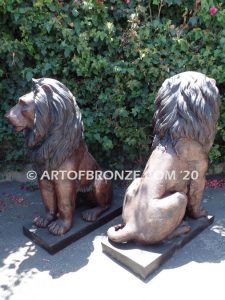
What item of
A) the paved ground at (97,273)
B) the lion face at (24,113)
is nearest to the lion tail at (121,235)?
the paved ground at (97,273)

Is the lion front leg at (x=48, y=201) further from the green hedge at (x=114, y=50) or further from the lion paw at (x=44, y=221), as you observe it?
the green hedge at (x=114, y=50)

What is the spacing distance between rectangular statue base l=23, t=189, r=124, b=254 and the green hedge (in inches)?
36.5

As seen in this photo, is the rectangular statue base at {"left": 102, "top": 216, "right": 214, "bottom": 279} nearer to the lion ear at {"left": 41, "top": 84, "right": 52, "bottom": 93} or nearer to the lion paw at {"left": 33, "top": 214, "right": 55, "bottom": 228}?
the lion paw at {"left": 33, "top": 214, "right": 55, "bottom": 228}

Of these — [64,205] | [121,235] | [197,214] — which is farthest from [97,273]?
[197,214]

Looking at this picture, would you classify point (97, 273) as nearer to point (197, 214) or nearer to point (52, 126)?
point (197, 214)

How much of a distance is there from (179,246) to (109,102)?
1863 millimetres

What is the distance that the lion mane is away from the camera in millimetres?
2785

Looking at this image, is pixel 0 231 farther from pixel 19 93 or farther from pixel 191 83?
pixel 191 83

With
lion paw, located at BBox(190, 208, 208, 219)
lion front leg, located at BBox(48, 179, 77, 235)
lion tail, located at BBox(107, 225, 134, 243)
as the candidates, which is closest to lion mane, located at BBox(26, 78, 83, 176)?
lion front leg, located at BBox(48, 179, 77, 235)

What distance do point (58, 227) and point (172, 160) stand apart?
1169 mm

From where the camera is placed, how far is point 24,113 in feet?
9.26

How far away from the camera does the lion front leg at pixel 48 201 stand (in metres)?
3.13

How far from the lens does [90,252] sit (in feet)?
10.1

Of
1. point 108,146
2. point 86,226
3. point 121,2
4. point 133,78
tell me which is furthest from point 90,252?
point 121,2
